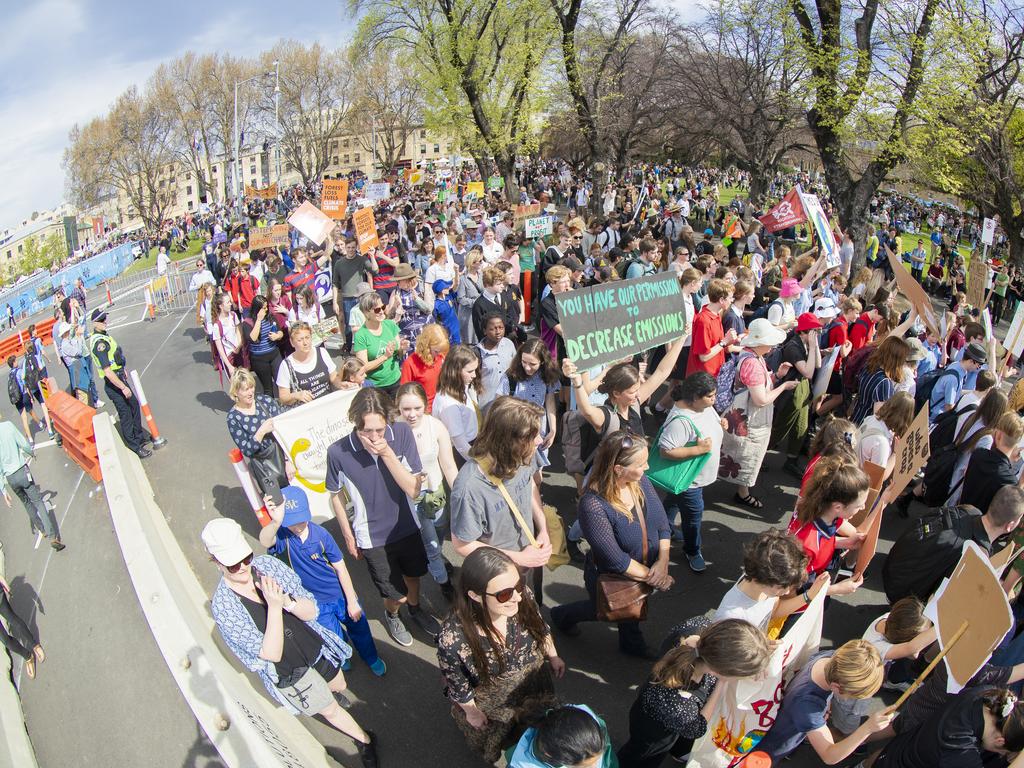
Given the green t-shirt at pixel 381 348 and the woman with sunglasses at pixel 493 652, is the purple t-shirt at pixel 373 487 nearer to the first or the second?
the woman with sunglasses at pixel 493 652

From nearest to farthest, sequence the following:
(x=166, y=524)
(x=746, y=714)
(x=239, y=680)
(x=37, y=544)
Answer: (x=746, y=714) → (x=239, y=680) → (x=166, y=524) → (x=37, y=544)

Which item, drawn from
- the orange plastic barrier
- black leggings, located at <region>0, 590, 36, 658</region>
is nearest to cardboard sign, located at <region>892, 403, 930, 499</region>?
black leggings, located at <region>0, 590, 36, 658</region>

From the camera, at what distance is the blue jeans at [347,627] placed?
370 cm

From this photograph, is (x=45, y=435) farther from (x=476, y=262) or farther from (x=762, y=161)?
(x=762, y=161)

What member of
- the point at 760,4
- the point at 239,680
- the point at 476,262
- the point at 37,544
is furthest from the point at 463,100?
the point at 239,680

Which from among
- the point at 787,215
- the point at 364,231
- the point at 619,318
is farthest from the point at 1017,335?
the point at 364,231

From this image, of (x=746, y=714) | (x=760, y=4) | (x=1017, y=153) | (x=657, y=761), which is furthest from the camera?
(x=1017, y=153)

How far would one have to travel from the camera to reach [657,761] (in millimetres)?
2939

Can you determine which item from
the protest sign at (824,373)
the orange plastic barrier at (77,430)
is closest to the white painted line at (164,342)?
the orange plastic barrier at (77,430)

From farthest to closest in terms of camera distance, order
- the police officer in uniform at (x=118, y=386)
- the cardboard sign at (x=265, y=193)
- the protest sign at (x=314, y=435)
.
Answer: the cardboard sign at (x=265, y=193) < the police officer in uniform at (x=118, y=386) < the protest sign at (x=314, y=435)

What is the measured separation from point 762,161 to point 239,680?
86.3ft

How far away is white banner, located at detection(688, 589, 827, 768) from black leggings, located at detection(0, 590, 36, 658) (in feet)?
17.0

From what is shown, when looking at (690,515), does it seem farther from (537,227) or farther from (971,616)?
(537,227)

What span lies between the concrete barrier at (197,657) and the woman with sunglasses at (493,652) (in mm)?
920
